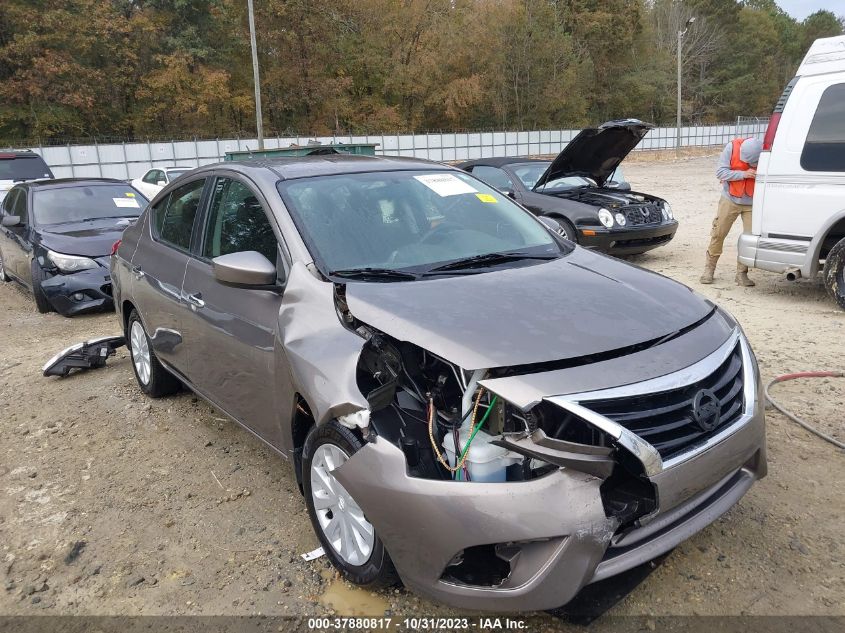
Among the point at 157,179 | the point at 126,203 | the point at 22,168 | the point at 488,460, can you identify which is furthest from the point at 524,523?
the point at 157,179

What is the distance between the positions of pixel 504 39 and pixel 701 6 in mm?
33958

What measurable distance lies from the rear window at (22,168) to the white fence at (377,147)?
11.4 metres

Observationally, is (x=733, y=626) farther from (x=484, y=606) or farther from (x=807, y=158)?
(x=807, y=158)

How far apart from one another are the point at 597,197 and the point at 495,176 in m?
1.56

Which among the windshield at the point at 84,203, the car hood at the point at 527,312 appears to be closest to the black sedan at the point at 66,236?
the windshield at the point at 84,203

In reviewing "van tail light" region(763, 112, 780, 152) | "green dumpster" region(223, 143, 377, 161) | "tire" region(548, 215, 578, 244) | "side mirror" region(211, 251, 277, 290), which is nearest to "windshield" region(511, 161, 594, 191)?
"tire" region(548, 215, 578, 244)

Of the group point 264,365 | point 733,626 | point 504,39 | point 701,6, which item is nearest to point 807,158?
point 733,626

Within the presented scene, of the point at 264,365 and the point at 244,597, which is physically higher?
the point at 264,365

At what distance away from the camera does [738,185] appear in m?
7.28

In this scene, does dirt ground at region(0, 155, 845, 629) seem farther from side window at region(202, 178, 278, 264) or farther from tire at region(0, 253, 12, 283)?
tire at region(0, 253, 12, 283)

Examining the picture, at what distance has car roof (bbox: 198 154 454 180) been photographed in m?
3.48

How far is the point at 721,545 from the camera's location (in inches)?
108

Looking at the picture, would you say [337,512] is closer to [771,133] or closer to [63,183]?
[771,133]

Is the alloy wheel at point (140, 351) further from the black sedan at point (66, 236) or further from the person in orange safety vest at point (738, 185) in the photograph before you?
the person in orange safety vest at point (738, 185)
